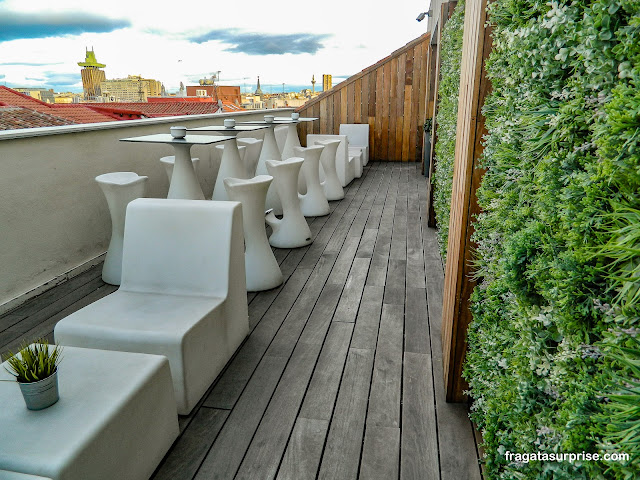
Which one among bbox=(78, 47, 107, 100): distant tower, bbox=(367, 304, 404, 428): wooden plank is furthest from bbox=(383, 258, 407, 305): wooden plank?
bbox=(78, 47, 107, 100): distant tower

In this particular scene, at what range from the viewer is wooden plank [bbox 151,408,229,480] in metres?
1.79

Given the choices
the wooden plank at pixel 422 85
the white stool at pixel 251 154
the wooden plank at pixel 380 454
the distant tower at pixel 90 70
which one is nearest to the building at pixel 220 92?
the distant tower at pixel 90 70

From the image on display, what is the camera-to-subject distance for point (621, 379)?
0.67m

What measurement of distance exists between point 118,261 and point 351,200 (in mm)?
3633

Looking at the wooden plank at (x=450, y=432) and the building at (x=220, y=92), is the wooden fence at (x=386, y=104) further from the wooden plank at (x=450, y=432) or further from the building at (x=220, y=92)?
the building at (x=220, y=92)

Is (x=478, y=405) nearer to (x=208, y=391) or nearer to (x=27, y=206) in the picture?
(x=208, y=391)

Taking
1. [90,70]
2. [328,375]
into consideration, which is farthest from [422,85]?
[90,70]

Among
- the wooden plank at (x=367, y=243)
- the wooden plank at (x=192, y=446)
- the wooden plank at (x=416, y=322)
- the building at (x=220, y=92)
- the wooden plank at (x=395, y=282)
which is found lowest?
the wooden plank at (x=192, y=446)

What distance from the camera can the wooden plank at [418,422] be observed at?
180cm

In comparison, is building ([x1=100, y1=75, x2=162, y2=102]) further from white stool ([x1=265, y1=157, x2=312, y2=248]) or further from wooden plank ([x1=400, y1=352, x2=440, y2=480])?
wooden plank ([x1=400, y1=352, x2=440, y2=480])

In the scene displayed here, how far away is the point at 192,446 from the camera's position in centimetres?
193

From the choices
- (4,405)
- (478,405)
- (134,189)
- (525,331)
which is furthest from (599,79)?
(134,189)

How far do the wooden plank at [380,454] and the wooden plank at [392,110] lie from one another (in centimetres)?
827

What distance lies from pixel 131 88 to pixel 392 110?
204ft
